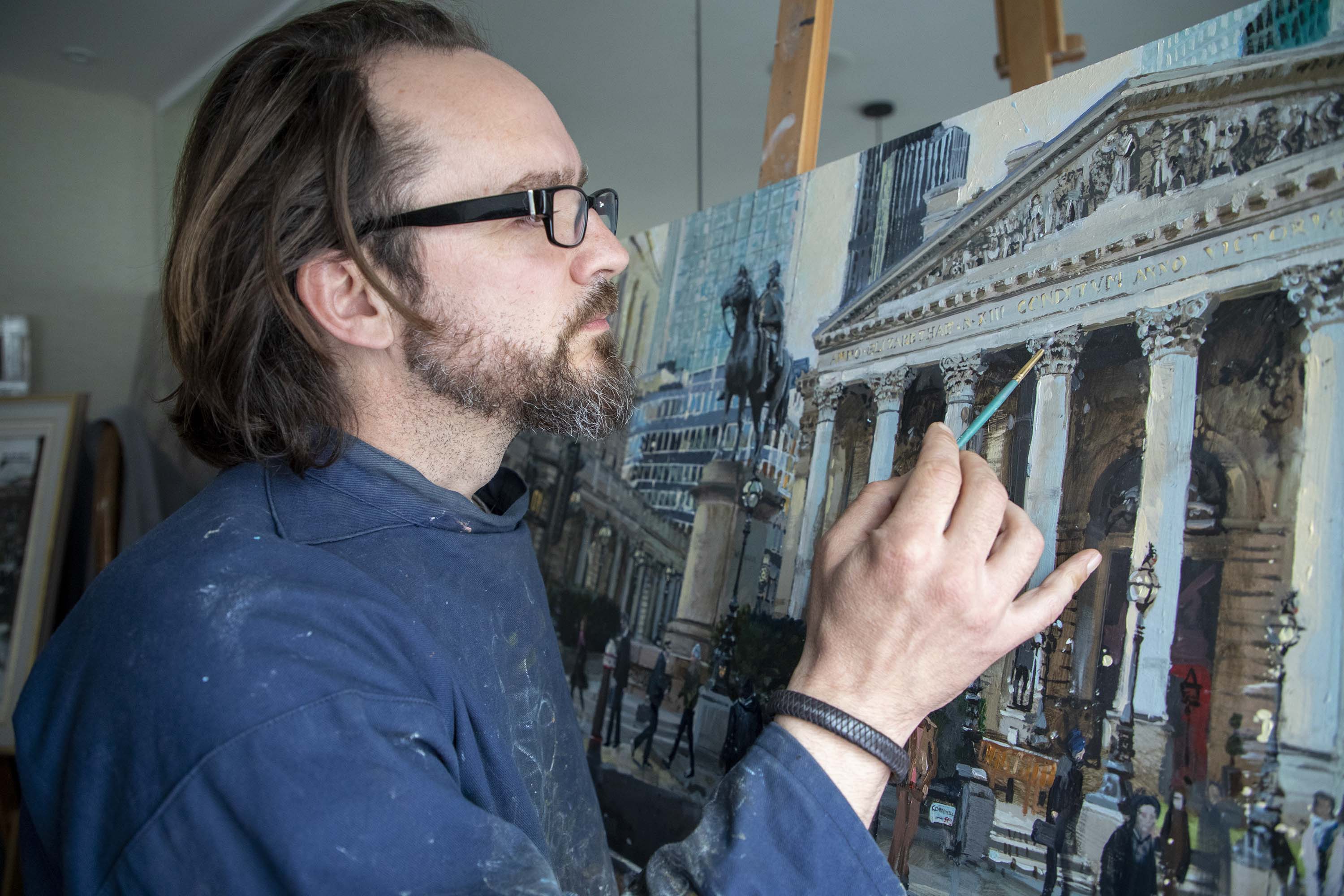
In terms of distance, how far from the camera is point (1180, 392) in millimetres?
794

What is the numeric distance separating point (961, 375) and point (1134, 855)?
0.54 meters

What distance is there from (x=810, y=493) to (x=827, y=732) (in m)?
0.46

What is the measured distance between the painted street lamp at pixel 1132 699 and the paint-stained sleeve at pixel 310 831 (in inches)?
21.6

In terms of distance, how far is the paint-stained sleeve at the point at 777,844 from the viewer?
2.25ft

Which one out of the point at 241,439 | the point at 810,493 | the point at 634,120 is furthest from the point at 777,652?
the point at 634,120

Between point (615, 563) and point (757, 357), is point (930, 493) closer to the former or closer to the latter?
point (757, 357)

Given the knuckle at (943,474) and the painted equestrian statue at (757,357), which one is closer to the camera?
the knuckle at (943,474)

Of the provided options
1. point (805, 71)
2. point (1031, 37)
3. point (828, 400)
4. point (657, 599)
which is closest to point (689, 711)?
point (657, 599)

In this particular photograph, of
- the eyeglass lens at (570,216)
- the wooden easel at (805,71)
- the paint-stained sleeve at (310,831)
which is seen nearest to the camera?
the paint-stained sleeve at (310,831)

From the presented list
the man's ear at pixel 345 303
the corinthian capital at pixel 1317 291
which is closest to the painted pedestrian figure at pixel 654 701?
the man's ear at pixel 345 303

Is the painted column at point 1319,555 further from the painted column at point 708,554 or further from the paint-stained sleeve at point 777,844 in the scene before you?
the painted column at point 708,554

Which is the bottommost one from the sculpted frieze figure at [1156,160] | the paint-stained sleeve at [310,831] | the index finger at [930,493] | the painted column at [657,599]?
the paint-stained sleeve at [310,831]

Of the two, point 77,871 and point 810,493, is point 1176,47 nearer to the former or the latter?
point 810,493

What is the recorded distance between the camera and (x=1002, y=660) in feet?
2.94
